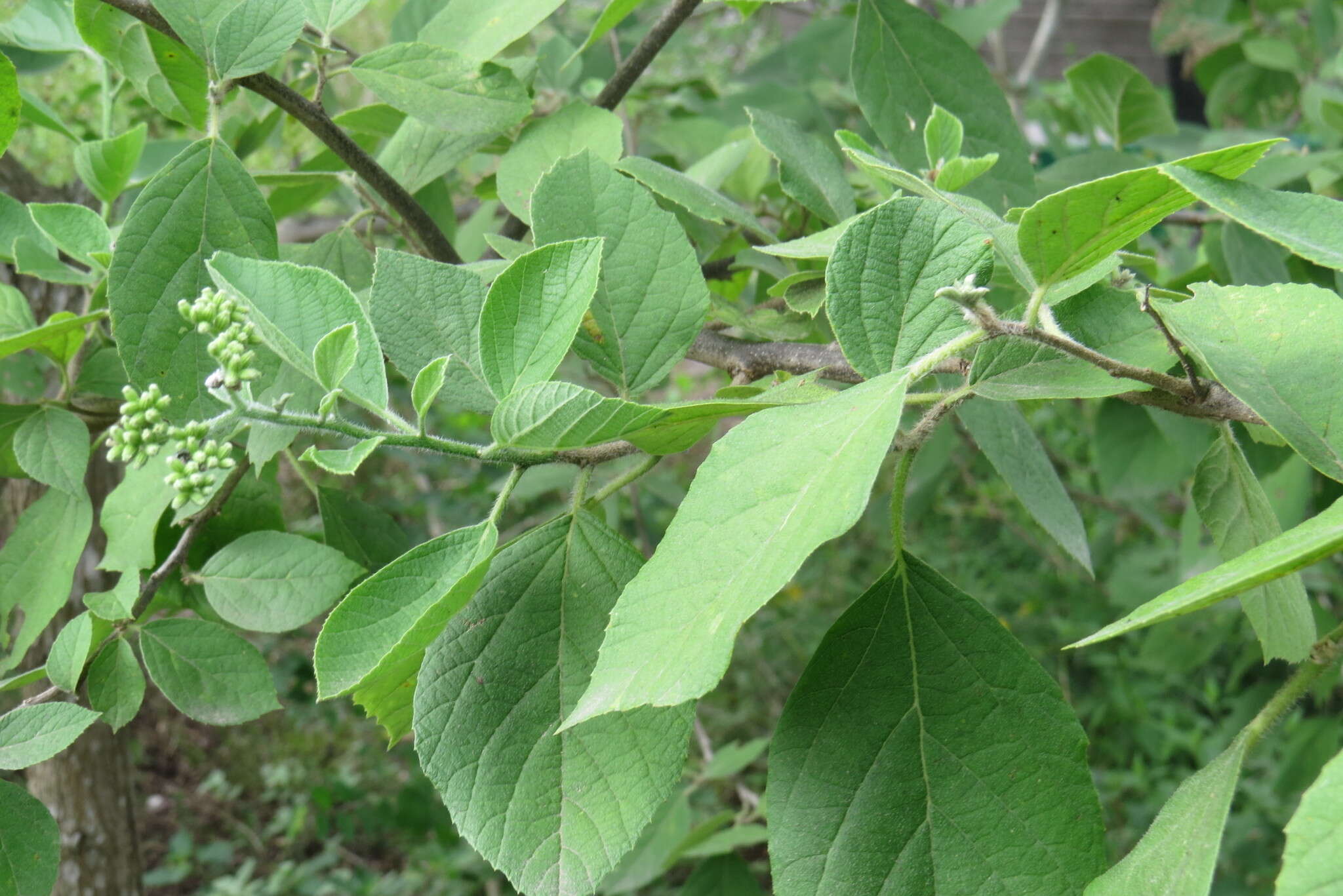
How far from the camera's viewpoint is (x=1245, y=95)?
7.50 ft

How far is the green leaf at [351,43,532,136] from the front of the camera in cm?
81

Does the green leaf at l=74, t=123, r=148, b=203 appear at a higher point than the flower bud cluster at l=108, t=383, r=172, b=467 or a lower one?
higher

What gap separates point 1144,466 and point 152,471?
1295 mm

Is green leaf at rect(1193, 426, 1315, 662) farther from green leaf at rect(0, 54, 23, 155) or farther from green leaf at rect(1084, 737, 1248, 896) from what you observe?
green leaf at rect(0, 54, 23, 155)

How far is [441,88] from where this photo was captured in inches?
32.1

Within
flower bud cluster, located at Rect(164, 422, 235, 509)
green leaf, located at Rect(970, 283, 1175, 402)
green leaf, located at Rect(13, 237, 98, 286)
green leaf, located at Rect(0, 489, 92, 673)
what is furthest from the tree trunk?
green leaf, located at Rect(970, 283, 1175, 402)

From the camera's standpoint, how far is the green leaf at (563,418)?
485mm

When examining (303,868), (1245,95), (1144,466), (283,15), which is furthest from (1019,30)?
(283,15)

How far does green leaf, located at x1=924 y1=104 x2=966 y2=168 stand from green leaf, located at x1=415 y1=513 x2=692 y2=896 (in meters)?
0.43

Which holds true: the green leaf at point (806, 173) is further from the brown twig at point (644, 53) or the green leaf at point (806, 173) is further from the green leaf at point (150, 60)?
the green leaf at point (150, 60)

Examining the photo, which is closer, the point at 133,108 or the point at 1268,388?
the point at 1268,388

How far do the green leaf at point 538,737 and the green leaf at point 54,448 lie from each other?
1.46 ft

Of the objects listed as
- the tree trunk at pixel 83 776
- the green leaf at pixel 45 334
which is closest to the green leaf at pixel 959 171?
the green leaf at pixel 45 334

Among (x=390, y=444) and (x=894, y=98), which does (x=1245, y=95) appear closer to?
(x=894, y=98)
